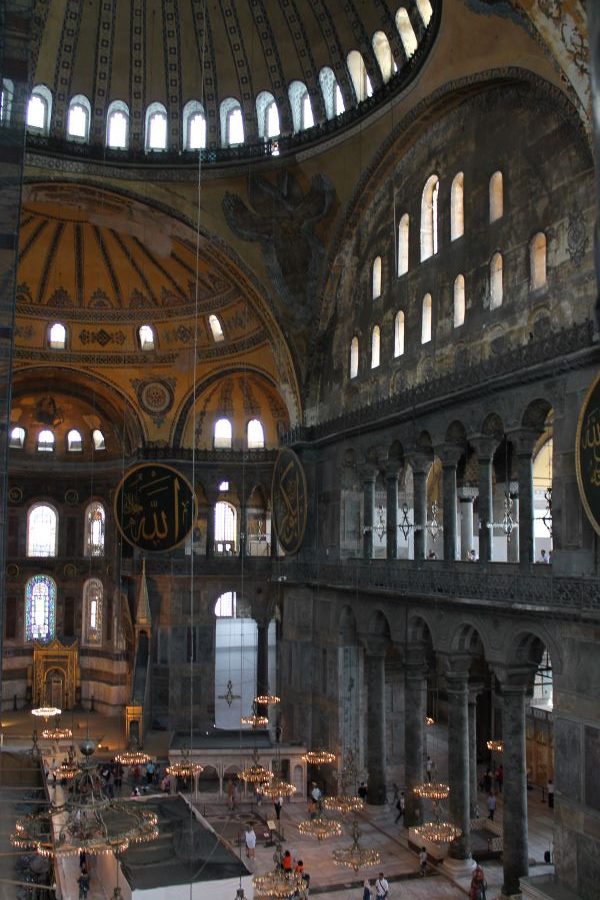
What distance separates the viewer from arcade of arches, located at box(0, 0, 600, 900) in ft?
36.8

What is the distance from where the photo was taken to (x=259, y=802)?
17.2 metres

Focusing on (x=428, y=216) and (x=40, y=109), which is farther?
(x=40, y=109)

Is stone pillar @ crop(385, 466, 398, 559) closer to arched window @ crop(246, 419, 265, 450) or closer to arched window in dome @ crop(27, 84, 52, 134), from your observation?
arched window @ crop(246, 419, 265, 450)

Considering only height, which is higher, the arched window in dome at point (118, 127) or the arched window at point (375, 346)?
the arched window in dome at point (118, 127)

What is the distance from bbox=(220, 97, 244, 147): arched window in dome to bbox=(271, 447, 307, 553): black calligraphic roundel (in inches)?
243

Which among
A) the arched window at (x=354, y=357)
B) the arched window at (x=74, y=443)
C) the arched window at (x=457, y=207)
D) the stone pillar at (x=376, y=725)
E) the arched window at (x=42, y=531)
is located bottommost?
the stone pillar at (x=376, y=725)

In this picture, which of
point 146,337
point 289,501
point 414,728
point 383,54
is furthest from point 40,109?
point 414,728

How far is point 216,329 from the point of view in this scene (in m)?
21.5

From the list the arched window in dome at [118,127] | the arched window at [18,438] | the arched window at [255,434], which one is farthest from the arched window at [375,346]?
the arched window at [18,438]

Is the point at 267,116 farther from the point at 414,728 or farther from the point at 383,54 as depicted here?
the point at 414,728

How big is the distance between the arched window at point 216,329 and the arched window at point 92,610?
26.0 feet

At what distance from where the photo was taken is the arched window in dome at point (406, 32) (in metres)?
14.8

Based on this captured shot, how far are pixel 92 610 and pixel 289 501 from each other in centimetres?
951

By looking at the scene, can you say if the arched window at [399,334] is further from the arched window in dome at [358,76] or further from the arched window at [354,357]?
the arched window in dome at [358,76]
